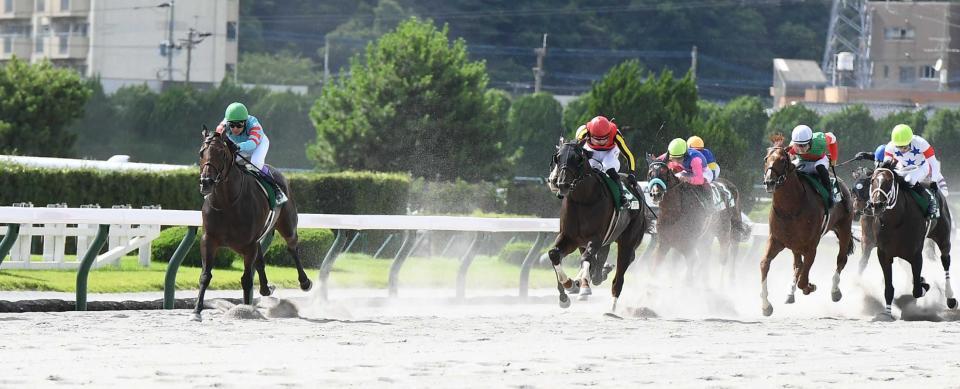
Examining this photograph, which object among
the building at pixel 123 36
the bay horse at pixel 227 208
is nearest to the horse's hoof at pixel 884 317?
the bay horse at pixel 227 208

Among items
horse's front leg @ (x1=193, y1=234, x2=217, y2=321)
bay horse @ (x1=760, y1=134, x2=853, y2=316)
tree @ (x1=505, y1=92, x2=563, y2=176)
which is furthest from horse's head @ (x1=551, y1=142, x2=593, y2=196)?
tree @ (x1=505, y1=92, x2=563, y2=176)

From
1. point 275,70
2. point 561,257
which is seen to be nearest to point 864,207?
point 561,257

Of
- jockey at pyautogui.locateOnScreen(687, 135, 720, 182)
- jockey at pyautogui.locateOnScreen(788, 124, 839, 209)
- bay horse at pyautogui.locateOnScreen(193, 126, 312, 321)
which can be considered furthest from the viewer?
jockey at pyautogui.locateOnScreen(687, 135, 720, 182)

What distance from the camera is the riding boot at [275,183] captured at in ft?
40.0

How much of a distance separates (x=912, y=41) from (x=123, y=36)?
42.3 meters

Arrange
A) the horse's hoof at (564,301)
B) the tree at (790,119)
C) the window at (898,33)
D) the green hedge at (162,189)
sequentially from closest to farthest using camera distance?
the horse's hoof at (564,301) → the green hedge at (162,189) → the tree at (790,119) → the window at (898,33)

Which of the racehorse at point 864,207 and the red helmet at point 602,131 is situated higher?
the red helmet at point 602,131

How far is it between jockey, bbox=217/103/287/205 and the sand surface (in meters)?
1.10

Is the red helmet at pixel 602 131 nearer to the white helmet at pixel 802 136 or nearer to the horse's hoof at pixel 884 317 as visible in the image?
the white helmet at pixel 802 136

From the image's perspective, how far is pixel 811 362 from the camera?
932 cm

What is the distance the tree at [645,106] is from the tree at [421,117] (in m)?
4.13

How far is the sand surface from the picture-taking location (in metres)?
8.07

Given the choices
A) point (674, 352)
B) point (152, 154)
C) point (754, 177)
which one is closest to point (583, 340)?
point (674, 352)

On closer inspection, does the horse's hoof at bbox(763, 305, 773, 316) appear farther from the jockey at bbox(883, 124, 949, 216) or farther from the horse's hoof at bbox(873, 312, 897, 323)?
the jockey at bbox(883, 124, 949, 216)
